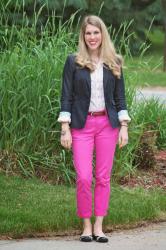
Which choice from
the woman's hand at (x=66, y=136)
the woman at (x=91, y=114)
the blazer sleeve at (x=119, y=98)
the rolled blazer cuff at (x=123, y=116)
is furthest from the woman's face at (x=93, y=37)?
the woman's hand at (x=66, y=136)

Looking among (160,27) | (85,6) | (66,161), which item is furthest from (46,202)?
(160,27)

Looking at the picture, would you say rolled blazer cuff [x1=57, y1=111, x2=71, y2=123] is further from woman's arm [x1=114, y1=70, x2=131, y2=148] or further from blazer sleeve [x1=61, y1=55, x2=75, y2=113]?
woman's arm [x1=114, y1=70, x2=131, y2=148]

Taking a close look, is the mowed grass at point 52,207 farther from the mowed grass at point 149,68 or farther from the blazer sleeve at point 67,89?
the mowed grass at point 149,68

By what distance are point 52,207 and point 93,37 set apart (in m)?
1.64

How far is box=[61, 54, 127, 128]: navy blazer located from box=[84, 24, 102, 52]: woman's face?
16 cm

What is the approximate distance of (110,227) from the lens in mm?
6215

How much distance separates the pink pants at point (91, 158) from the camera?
5.64 m

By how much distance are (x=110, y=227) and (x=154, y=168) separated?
2.23m

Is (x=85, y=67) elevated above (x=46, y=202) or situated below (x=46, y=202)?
above

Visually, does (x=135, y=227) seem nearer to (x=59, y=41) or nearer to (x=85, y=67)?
(x=85, y=67)

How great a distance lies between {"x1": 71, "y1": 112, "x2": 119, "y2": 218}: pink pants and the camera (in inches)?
222

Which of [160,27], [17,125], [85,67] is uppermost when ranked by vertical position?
[160,27]

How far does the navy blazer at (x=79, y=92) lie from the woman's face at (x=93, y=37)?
0.16 m

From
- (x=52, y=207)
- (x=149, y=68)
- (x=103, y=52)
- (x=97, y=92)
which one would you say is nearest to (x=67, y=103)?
(x=97, y=92)
